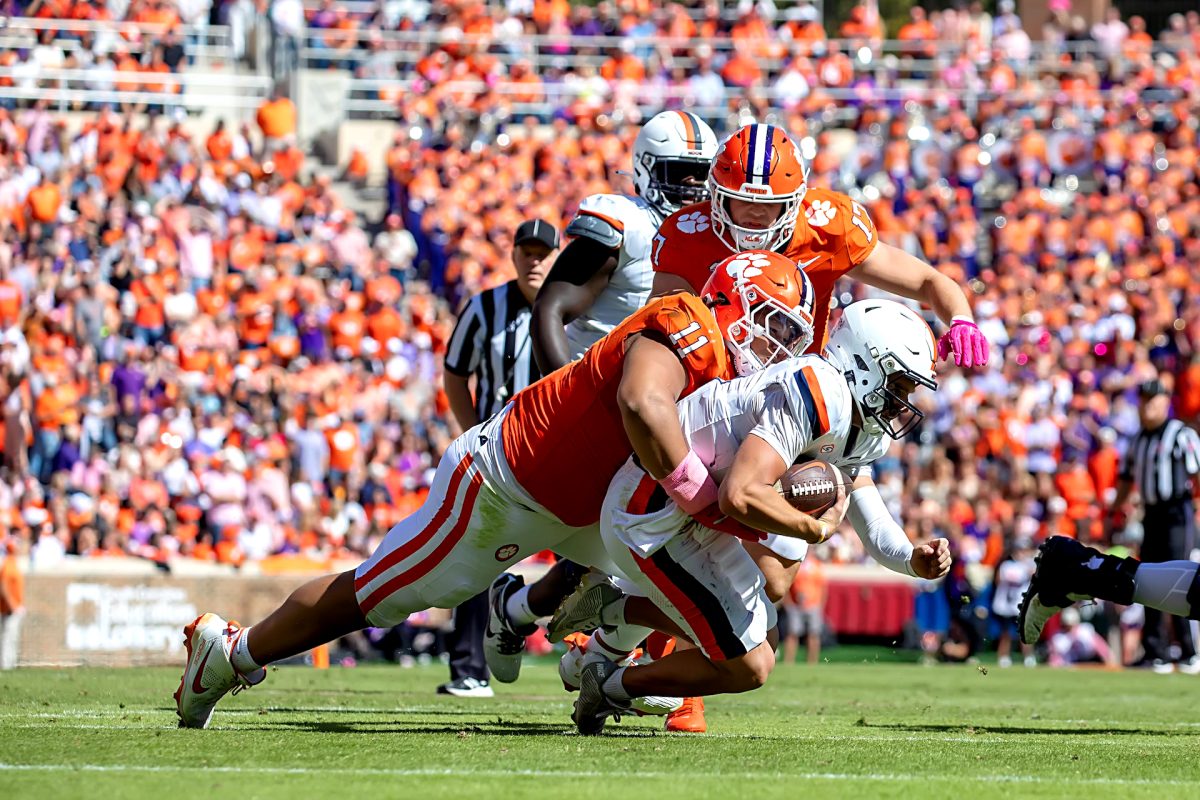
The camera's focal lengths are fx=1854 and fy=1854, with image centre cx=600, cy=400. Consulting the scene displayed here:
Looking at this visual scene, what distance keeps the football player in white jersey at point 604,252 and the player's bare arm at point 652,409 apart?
1584mm

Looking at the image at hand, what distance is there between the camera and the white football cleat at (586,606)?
6340mm

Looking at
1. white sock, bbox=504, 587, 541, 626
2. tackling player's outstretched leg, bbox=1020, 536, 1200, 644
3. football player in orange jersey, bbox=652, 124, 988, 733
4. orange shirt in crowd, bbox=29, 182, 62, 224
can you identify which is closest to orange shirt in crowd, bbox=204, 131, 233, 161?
orange shirt in crowd, bbox=29, 182, 62, 224

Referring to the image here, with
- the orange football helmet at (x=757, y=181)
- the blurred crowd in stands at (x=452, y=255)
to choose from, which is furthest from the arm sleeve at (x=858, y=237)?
the blurred crowd in stands at (x=452, y=255)

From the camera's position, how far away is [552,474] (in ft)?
19.0

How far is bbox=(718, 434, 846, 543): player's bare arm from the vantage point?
5.30 m

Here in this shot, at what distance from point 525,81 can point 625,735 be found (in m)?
16.6

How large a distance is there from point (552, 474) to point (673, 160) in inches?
76.3

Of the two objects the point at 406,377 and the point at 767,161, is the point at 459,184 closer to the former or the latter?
the point at 406,377

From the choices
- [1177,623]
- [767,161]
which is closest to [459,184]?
[1177,623]

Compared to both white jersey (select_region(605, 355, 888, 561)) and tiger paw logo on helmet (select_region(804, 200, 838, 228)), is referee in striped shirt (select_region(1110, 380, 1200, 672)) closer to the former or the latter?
tiger paw logo on helmet (select_region(804, 200, 838, 228))

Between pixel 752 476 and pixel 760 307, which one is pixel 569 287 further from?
A: pixel 752 476

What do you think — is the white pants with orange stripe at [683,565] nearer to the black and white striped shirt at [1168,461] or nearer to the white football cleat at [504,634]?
the white football cleat at [504,634]

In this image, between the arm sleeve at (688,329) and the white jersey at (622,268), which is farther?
the white jersey at (622,268)

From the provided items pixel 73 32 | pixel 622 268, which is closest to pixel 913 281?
pixel 622 268
